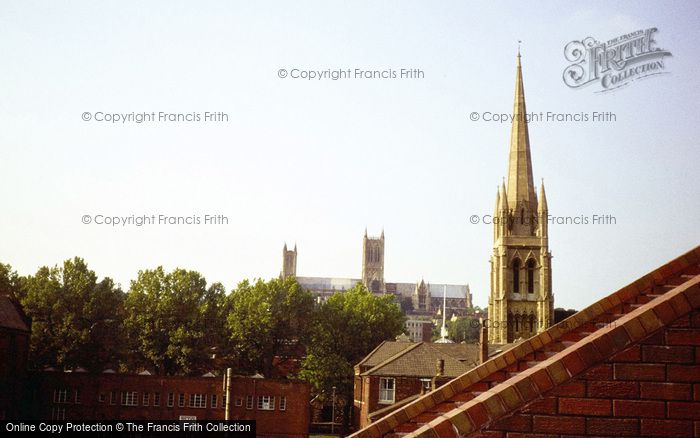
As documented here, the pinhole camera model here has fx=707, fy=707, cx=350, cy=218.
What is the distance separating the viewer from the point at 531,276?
7706 cm

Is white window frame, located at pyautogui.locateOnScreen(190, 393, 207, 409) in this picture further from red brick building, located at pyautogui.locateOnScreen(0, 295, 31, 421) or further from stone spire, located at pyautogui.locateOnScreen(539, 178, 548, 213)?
stone spire, located at pyautogui.locateOnScreen(539, 178, 548, 213)

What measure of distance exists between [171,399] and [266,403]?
7.84 metres

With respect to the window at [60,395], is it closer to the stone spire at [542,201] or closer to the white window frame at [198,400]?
the white window frame at [198,400]

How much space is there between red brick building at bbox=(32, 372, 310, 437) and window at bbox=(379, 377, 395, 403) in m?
7.64

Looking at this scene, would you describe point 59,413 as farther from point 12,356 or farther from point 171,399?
point 12,356

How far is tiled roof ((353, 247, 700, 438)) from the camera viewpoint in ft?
16.8

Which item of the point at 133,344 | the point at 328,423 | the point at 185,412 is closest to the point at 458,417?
the point at 185,412

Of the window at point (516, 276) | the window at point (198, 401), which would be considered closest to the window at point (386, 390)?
the window at point (198, 401)

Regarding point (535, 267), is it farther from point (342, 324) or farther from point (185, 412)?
point (185, 412)

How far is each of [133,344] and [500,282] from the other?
39054mm

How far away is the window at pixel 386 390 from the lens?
2095 inches

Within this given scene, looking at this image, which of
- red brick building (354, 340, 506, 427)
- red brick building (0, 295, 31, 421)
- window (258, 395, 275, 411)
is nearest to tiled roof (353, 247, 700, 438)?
red brick building (354, 340, 506, 427)

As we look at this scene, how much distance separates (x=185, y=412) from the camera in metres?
57.8

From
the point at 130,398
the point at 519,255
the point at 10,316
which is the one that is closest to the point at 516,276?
the point at 519,255
